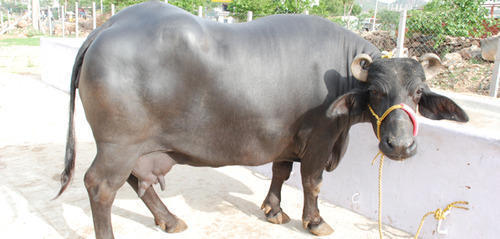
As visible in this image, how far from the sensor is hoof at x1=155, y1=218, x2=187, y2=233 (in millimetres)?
3336

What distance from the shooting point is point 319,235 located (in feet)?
11.1

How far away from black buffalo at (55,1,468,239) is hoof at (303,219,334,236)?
0.52 metres

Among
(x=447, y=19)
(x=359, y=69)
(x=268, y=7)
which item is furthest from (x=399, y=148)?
(x=268, y=7)

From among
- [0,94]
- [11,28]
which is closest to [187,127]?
[0,94]

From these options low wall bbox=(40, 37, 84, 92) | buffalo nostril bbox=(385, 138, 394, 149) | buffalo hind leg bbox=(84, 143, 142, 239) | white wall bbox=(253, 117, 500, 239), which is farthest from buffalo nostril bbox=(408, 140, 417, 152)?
low wall bbox=(40, 37, 84, 92)

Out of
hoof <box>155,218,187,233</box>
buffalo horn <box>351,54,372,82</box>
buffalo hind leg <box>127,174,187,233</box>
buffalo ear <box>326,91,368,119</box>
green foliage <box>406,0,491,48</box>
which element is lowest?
hoof <box>155,218,187,233</box>

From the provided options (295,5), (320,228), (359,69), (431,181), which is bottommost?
(320,228)

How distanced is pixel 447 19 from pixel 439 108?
221 inches

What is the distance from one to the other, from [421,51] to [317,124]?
18.0 feet

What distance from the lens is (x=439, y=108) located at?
2.73m

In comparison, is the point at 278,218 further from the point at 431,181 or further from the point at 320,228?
the point at 431,181

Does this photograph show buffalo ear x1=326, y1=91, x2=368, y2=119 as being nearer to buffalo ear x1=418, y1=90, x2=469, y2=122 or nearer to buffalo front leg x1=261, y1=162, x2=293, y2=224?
buffalo ear x1=418, y1=90, x2=469, y2=122

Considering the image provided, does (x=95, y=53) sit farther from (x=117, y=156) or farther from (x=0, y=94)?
(x=0, y=94)

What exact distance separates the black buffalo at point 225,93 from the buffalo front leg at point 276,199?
0.52 metres
